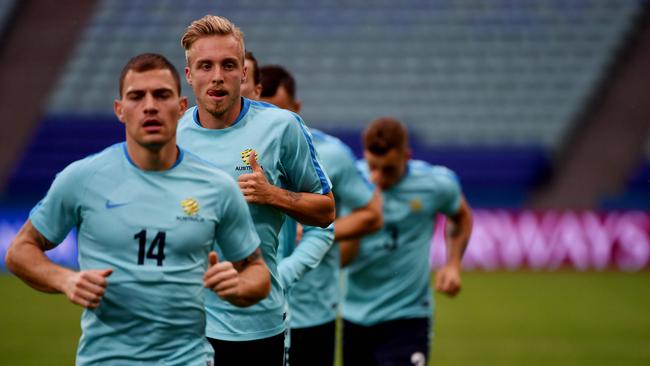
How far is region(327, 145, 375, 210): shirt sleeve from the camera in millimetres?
6445

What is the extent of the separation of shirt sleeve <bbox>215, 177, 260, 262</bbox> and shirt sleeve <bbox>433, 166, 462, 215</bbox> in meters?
3.46

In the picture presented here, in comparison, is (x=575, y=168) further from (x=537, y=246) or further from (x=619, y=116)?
(x=537, y=246)

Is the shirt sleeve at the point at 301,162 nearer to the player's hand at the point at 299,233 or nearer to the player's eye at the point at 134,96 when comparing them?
the player's hand at the point at 299,233

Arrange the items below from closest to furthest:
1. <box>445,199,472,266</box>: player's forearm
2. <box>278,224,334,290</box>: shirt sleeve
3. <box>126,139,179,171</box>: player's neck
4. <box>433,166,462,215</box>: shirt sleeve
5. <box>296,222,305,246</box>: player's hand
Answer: <box>126,139,179,171</box>: player's neck, <box>278,224,334,290</box>: shirt sleeve, <box>296,222,305,246</box>: player's hand, <box>433,166,462,215</box>: shirt sleeve, <box>445,199,472,266</box>: player's forearm

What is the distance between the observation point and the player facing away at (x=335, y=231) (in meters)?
6.30

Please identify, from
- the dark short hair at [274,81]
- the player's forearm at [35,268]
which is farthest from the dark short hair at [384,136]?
the player's forearm at [35,268]

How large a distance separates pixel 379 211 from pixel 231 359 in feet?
6.51

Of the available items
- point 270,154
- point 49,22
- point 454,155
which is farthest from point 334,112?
point 270,154

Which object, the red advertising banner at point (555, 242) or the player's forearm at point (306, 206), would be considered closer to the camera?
the player's forearm at point (306, 206)

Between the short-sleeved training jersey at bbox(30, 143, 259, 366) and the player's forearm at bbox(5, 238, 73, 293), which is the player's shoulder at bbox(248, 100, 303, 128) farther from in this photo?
the player's forearm at bbox(5, 238, 73, 293)

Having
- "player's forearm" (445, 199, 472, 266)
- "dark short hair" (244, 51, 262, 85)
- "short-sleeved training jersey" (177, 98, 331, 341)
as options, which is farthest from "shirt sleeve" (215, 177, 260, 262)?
"player's forearm" (445, 199, 472, 266)

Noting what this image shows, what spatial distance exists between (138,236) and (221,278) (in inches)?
15.6

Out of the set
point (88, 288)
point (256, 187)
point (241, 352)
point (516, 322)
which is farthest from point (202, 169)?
point (516, 322)

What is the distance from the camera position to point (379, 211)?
6.61 metres
